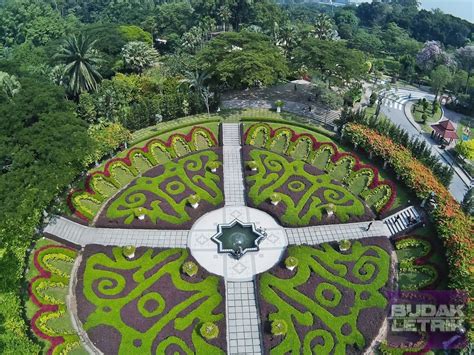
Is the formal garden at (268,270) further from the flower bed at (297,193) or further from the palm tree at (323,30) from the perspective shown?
the palm tree at (323,30)

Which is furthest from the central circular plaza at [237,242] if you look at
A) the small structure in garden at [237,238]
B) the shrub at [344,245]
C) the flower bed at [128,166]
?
the flower bed at [128,166]

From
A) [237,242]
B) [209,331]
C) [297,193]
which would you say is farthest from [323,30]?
[209,331]

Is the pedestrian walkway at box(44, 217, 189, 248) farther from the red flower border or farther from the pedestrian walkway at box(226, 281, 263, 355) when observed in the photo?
the pedestrian walkway at box(226, 281, 263, 355)

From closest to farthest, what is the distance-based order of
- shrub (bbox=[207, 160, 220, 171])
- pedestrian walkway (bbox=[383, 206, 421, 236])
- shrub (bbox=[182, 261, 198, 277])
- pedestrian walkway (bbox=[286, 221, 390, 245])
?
shrub (bbox=[182, 261, 198, 277]) < pedestrian walkway (bbox=[286, 221, 390, 245]) < pedestrian walkway (bbox=[383, 206, 421, 236]) < shrub (bbox=[207, 160, 220, 171])

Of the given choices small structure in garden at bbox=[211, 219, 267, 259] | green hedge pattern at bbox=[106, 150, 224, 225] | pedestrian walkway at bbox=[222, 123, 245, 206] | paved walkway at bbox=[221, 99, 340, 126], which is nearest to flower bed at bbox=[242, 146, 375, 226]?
pedestrian walkway at bbox=[222, 123, 245, 206]

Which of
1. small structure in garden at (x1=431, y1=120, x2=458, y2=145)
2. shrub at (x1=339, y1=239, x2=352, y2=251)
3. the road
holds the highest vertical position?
small structure in garden at (x1=431, y1=120, x2=458, y2=145)

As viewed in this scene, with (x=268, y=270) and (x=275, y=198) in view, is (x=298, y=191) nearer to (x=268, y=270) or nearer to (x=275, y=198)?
(x=275, y=198)
